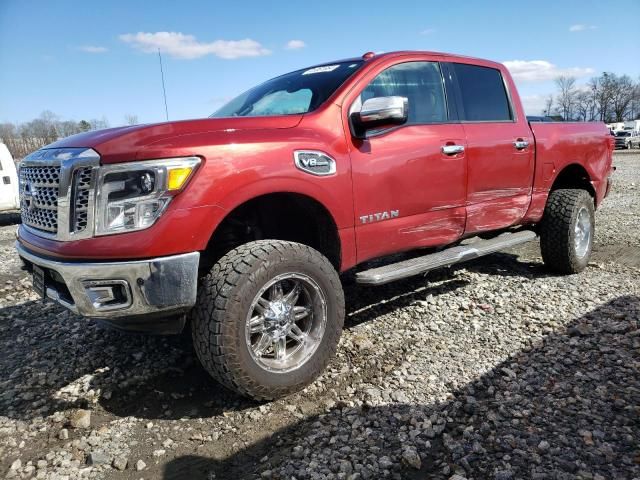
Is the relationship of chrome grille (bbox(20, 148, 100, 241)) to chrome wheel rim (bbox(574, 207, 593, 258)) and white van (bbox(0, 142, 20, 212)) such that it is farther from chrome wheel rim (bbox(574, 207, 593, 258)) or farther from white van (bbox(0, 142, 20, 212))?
white van (bbox(0, 142, 20, 212))

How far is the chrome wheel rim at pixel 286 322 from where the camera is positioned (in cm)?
281

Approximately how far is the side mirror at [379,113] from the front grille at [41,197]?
1.80 metres

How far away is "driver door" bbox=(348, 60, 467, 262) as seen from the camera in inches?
127

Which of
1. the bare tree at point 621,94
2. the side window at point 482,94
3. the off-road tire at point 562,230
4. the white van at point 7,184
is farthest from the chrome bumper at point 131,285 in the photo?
the bare tree at point 621,94

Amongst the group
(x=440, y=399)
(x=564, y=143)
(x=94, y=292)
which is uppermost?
(x=564, y=143)

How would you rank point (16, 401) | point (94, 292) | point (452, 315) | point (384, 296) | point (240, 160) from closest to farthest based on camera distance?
1. point (94, 292)
2. point (240, 160)
3. point (16, 401)
4. point (452, 315)
5. point (384, 296)

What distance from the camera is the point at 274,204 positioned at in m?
3.25

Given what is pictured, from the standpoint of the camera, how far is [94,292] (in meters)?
2.44

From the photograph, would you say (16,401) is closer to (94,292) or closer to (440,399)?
(94,292)

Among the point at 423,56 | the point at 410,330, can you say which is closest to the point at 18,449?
the point at 410,330

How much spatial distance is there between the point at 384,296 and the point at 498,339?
1271mm

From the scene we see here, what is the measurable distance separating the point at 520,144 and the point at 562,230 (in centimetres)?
107

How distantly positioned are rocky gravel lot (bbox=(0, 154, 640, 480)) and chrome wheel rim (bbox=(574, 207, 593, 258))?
0.79 m

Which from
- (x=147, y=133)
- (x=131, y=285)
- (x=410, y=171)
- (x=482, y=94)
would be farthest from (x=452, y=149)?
(x=131, y=285)
